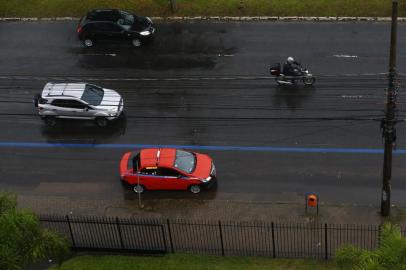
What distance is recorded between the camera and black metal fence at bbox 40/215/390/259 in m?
21.8

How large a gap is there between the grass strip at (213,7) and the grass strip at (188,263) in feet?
68.3

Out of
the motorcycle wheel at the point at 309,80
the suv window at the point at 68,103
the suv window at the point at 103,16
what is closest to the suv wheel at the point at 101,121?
the suv window at the point at 68,103

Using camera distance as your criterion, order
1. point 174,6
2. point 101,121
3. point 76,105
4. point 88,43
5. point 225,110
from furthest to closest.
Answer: point 174,6 < point 88,43 < point 225,110 < point 101,121 < point 76,105

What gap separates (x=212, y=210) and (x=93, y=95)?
29.9 feet

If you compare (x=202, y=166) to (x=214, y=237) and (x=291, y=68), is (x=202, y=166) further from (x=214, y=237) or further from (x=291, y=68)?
(x=291, y=68)

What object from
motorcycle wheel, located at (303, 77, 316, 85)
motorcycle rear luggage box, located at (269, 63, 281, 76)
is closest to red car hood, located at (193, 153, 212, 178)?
motorcycle rear luggage box, located at (269, 63, 281, 76)

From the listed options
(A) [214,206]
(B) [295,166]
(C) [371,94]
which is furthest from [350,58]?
(A) [214,206]

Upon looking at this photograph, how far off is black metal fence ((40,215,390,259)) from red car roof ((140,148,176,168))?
8.32ft

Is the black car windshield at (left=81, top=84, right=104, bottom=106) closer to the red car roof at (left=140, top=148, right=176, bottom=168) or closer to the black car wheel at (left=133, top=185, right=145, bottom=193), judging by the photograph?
the red car roof at (left=140, top=148, right=176, bottom=168)

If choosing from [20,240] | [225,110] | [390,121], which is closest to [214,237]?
[390,121]

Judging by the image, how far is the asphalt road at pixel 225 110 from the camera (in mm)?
25906

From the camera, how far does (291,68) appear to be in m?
30.8

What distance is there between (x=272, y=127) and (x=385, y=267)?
1567 centimetres

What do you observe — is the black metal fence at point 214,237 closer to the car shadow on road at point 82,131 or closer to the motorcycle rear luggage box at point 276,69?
the car shadow on road at point 82,131
